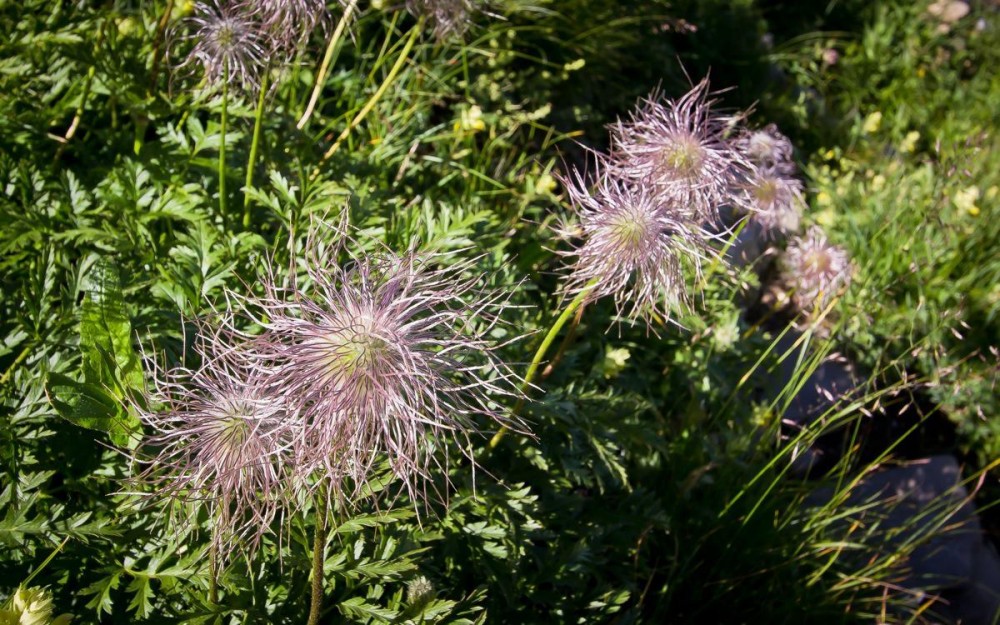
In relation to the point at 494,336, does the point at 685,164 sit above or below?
above

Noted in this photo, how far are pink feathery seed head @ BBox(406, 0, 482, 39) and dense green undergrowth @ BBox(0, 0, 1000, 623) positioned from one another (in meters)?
0.06

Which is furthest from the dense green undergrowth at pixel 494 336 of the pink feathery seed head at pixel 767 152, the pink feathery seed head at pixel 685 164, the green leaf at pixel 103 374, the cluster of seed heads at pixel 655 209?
the pink feathery seed head at pixel 767 152

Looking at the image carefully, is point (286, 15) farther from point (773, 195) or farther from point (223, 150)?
point (773, 195)

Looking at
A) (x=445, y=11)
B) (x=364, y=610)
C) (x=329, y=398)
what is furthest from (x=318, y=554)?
(x=445, y=11)

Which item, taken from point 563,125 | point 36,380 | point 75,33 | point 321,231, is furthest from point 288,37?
point 563,125

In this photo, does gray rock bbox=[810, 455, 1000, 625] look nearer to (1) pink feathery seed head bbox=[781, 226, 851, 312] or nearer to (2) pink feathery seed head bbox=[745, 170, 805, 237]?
(1) pink feathery seed head bbox=[781, 226, 851, 312]

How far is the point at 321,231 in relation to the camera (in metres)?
2.45

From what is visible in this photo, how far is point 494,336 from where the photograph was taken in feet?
7.36

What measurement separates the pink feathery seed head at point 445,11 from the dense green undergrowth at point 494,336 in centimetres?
6

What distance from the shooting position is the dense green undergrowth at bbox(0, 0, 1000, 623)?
6.02 ft

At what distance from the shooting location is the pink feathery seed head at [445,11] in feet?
8.18

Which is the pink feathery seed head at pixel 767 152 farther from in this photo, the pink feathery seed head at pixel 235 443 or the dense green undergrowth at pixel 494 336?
the pink feathery seed head at pixel 235 443

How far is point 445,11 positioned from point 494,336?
3.49ft

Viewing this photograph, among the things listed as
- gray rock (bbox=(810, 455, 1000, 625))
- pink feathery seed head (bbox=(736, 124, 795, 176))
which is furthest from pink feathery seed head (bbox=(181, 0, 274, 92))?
gray rock (bbox=(810, 455, 1000, 625))
